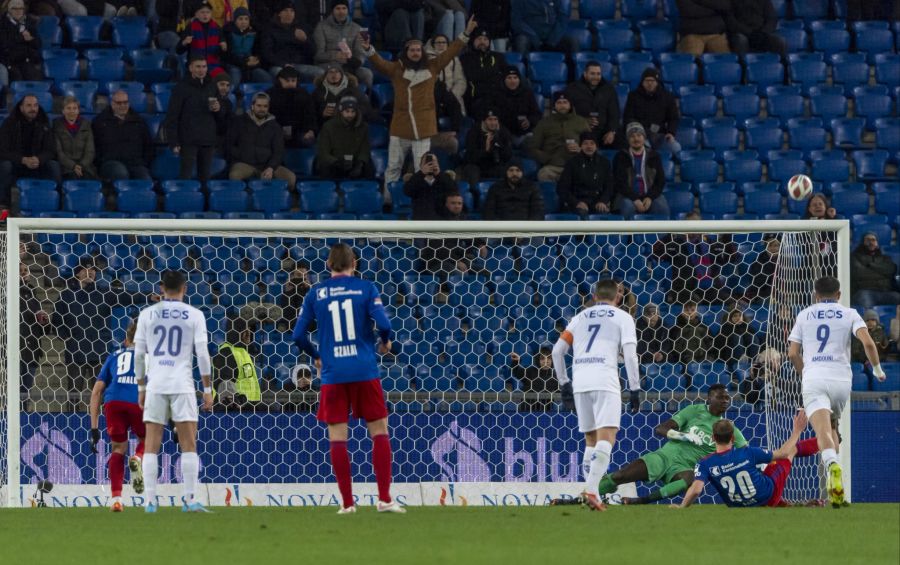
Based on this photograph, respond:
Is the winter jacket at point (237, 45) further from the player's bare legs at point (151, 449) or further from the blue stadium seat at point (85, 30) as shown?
the player's bare legs at point (151, 449)

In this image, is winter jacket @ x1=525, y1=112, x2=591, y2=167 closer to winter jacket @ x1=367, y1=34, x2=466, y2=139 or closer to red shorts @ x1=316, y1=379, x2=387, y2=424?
winter jacket @ x1=367, y1=34, x2=466, y2=139

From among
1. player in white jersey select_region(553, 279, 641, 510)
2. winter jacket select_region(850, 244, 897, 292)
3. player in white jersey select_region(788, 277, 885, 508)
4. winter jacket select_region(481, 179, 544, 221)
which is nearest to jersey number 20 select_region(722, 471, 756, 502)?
player in white jersey select_region(788, 277, 885, 508)

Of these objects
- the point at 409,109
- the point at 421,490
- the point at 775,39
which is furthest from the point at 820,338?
the point at 775,39

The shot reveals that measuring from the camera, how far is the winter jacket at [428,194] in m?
18.3

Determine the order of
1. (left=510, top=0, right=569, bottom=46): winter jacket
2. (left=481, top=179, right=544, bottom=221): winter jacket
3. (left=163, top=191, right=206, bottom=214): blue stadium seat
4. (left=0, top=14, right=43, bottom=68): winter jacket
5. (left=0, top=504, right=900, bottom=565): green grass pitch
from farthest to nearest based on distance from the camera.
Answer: (left=510, top=0, right=569, bottom=46): winter jacket, (left=0, top=14, right=43, bottom=68): winter jacket, (left=163, top=191, right=206, bottom=214): blue stadium seat, (left=481, top=179, right=544, bottom=221): winter jacket, (left=0, top=504, right=900, bottom=565): green grass pitch

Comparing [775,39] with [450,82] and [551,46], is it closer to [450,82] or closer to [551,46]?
[551,46]

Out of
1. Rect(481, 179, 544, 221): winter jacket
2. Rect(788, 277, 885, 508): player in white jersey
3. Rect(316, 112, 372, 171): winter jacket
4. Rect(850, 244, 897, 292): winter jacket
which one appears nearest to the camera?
Rect(788, 277, 885, 508): player in white jersey

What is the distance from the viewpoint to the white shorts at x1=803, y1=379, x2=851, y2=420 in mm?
12859

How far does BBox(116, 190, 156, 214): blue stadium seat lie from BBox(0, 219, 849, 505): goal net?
6.41ft

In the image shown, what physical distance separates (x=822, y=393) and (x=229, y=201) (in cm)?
862

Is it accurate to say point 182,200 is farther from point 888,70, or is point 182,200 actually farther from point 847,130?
point 888,70

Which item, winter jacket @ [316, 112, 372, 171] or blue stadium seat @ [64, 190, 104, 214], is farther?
winter jacket @ [316, 112, 372, 171]

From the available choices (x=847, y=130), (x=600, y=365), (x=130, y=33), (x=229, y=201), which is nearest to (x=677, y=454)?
(x=600, y=365)

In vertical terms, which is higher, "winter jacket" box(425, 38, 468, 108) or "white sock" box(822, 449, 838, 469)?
"winter jacket" box(425, 38, 468, 108)
